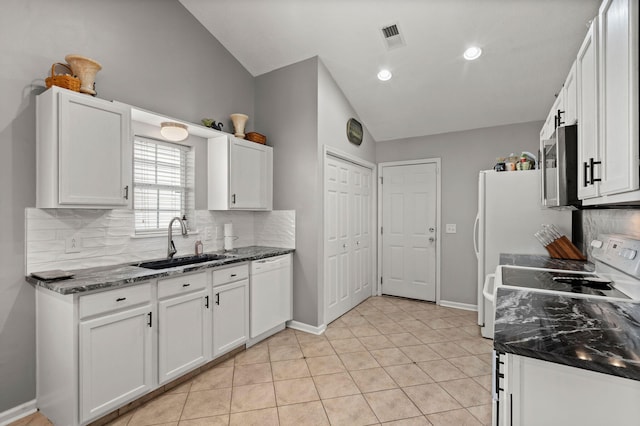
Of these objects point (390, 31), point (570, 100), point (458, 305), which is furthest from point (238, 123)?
point (458, 305)

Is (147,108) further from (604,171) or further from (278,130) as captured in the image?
(604,171)

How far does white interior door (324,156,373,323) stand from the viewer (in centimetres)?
368

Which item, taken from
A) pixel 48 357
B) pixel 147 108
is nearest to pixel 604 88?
pixel 147 108

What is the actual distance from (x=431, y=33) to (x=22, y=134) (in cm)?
343

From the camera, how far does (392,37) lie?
3070 millimetres

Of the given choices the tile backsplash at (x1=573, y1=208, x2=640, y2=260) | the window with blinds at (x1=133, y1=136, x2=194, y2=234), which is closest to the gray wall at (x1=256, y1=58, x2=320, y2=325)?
the window with blinds at (x1=133, y1=136, x2=194, y2=234)

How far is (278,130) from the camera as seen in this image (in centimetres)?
373

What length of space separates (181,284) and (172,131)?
4.52 feet

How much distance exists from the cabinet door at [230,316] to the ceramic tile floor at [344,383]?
0.18m

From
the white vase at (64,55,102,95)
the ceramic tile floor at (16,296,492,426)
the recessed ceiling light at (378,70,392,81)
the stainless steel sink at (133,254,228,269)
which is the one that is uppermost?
the recessed ceiling light at (378,70,392,81)

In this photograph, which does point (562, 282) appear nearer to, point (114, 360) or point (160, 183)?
point (114, 360)

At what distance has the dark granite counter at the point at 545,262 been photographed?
229cm

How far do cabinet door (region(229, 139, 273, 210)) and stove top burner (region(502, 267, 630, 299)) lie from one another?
2496 millimetres

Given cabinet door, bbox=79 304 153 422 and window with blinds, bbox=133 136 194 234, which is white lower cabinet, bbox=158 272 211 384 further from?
window with blinds, bbox=133 136 194 234
